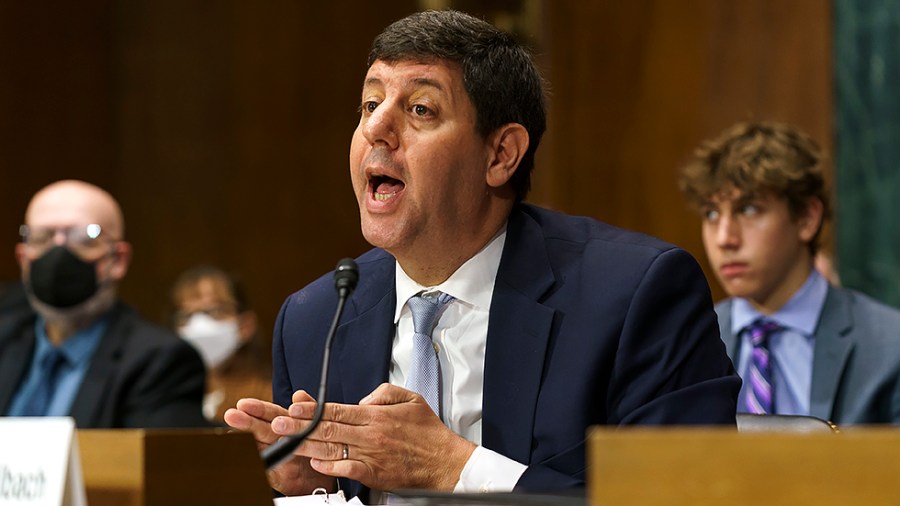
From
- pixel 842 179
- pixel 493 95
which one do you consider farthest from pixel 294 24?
pixel 493 95

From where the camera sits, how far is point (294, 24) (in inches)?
289

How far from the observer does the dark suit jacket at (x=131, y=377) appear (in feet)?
12.2

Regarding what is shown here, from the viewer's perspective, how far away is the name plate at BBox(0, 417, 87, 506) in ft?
4.63

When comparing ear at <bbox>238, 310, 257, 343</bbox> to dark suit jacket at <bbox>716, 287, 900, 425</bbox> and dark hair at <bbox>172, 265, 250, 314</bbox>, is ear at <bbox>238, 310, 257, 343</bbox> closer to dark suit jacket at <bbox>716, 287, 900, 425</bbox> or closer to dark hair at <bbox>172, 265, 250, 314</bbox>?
dark hair at <bbox>172, 265, 250, 314</bbox>

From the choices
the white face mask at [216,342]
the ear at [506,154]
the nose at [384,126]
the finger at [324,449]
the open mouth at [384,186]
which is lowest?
the white face mask at [216,342]

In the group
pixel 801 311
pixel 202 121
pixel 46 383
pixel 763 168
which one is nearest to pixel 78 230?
pixel 46 383

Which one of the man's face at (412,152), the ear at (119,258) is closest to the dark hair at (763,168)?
the man's face at (412,152)

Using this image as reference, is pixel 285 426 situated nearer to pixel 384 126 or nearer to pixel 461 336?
pixel 461 336

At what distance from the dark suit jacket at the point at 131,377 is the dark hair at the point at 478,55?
1.74 meters

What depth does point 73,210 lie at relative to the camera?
3996 millimetres

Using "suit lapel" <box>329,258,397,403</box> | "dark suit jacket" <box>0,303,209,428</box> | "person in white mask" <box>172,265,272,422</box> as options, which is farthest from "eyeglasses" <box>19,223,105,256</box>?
"suit lapel" <box>329,258,397,403</box>

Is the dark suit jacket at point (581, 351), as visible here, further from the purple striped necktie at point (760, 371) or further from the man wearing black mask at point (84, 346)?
the man wearing black mask at point (84, 346)

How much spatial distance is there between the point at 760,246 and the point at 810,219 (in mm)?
220

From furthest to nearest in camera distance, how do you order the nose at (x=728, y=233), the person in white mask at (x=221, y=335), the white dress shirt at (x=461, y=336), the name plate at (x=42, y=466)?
the person in white mask at (x=221, y=335)
the nose at (x=728, y=233)
the white dress shirt at (x=461, y=336)
the name plate at (x=42, y=466)
